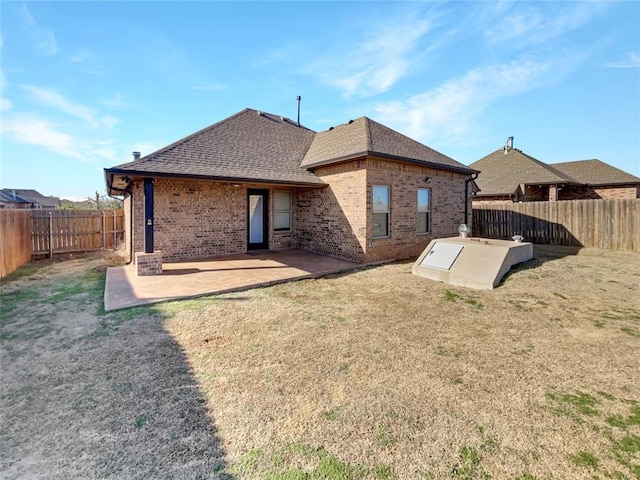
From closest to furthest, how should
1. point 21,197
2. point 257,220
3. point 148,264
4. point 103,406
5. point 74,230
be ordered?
1. point 103,406
2. point 148,264
3. point 257,220
4. point 74,230
5. point 21,197

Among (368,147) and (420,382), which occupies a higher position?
(368,147)

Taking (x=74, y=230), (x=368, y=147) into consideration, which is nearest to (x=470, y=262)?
(x=368, y=147)

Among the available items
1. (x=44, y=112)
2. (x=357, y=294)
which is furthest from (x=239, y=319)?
(x=44, y=112)

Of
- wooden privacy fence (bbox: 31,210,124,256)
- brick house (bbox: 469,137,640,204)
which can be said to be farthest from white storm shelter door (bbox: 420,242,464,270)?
wooden privacy fence (bbox: 31,210,124,256)

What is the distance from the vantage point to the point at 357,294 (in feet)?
22.0

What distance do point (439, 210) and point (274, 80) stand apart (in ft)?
30.0

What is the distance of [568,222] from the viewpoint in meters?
13.3

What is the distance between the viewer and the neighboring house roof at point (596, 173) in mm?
20728

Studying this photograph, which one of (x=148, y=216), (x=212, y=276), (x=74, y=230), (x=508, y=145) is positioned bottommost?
(x=212, y=276)

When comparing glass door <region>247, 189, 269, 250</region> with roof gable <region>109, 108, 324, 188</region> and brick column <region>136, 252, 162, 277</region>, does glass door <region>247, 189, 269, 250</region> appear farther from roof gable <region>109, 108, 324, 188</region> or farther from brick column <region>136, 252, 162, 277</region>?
brick column <region>136, 252, 162, 277</region>

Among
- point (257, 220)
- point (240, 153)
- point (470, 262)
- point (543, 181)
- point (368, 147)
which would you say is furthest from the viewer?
point (543, 181)

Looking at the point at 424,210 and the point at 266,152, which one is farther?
the point at 266,152

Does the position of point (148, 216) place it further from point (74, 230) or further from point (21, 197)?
point (21, 197)

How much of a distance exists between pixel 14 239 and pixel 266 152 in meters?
8.77
